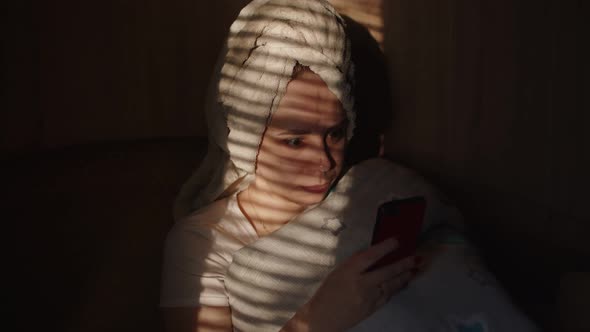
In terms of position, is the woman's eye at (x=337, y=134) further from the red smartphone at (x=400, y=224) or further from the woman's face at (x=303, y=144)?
the red smartphone at (x=400, y=224)

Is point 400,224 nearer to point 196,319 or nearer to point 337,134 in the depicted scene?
point 337,134

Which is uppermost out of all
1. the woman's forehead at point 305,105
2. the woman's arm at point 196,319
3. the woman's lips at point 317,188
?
the woman's forehead at point 305,105

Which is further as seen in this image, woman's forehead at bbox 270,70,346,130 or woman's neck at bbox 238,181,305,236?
woman's neck at bbox 238,181,305,236

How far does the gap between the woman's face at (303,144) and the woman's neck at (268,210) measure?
0.03 ft

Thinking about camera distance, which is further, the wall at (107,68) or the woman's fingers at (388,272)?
the wall at (107,68)

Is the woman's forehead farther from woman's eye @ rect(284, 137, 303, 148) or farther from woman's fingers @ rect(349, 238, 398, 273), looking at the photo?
woman's fingers @ rect(349, 238, 398, 273)

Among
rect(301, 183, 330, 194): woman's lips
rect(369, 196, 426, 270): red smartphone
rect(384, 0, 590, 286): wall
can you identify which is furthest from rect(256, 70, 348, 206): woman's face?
rect(384, 0, 590, 286): wall

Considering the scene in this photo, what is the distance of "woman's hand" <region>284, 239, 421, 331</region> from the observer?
101cm

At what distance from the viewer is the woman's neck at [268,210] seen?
1.18m

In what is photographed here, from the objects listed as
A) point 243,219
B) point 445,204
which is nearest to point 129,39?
point 243,219

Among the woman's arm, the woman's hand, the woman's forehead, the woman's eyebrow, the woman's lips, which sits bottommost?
the woman's arm

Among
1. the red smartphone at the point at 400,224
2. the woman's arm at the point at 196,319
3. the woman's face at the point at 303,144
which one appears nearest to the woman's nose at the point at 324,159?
the woman's face at the point at 303,144

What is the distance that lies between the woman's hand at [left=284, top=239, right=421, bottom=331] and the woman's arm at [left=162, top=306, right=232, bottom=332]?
12 centimetres

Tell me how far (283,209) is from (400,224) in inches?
9.7
